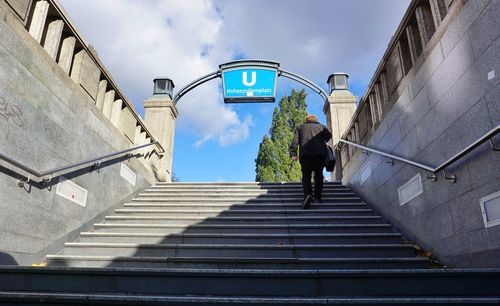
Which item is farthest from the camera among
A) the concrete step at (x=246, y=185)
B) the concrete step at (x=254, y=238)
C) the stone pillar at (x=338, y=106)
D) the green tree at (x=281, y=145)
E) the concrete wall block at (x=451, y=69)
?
the green tree at (x=281, y=145)

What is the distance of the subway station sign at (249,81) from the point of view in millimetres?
10578

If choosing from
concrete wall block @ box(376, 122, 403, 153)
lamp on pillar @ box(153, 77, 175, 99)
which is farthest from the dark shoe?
lamp on pillar @ box(153, 77, 175, 99)

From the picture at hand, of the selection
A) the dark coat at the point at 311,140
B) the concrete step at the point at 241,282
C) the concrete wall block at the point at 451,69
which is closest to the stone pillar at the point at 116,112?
the dark coat at the point at 311,140

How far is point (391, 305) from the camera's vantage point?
2.29 metres

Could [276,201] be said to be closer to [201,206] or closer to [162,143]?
[201,206]

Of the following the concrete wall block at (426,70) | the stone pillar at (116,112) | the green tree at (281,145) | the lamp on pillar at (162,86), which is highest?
the green tree at (281,145)

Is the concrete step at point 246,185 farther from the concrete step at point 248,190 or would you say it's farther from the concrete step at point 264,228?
the concrete step at point 264,228

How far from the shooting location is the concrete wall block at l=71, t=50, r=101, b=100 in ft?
17.0

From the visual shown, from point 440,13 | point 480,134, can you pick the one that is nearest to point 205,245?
point 480,134

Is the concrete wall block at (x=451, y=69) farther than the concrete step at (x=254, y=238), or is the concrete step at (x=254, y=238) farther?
the concrete step at (x=254, y=238)

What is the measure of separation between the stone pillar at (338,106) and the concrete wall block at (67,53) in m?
6.83

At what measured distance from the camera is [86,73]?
17.9ft

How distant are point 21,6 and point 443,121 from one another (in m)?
4.90

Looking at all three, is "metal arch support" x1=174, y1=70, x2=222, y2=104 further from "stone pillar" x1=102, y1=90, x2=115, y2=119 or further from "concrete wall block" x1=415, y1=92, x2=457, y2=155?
"concrete wall block" x1=415, y1=92, x2=457, y2=155
